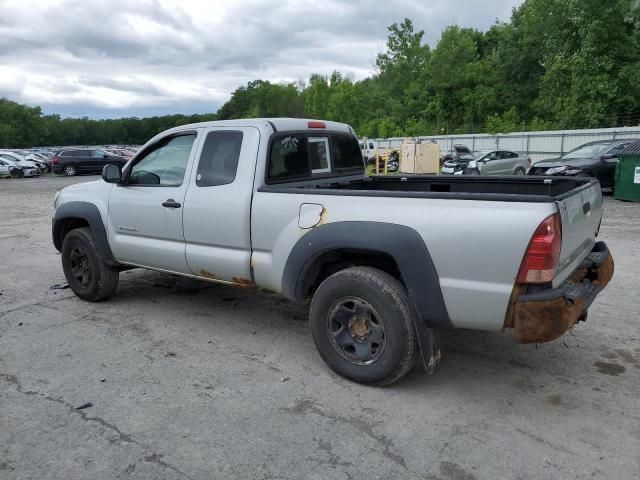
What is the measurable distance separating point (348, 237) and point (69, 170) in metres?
34.0

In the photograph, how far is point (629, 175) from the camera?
550 inches

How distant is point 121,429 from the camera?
10.7 ft

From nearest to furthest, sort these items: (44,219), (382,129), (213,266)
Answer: (213,266)
(44,219)
(382,129)

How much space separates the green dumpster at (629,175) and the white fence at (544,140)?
1233 centimetres

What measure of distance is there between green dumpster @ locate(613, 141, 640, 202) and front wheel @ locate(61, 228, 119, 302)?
1288cm

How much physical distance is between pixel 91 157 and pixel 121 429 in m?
34.1

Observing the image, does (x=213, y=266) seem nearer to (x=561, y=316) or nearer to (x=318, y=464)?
(x=318, y=464)

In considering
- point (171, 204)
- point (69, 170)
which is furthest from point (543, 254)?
point (69, 170)

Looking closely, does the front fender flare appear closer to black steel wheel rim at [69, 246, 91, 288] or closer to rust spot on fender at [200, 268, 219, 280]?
black steel wheel rim at [69, 246, 91, 288]

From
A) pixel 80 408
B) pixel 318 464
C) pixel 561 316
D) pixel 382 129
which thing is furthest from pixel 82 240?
pixel 382 129

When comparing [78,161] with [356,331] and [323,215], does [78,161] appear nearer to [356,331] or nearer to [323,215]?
[323,215]

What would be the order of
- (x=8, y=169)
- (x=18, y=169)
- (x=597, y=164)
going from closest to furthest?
(x=597, y=164), (x=8, y=169), (x=18, y=169)

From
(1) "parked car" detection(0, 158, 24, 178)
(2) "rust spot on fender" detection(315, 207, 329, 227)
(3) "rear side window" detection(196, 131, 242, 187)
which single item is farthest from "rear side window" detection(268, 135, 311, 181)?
(1) "parked car" detection(0, 158, 24, 178)

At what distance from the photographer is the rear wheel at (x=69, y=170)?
33438 mm
